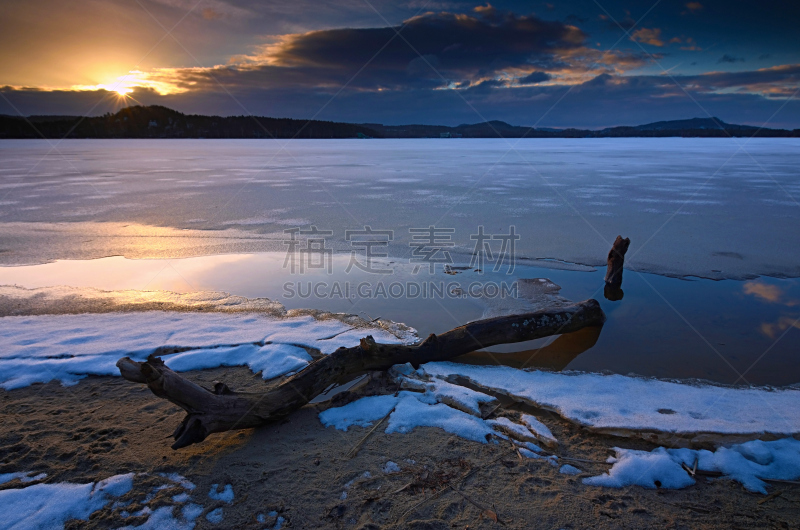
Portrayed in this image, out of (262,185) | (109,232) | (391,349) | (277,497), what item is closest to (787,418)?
(391,349)

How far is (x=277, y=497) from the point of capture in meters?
2.51

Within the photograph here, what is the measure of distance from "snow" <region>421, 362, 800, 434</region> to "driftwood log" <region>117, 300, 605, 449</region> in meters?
0.27

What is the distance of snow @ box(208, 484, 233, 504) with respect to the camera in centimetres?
250

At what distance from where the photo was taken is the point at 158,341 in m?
4.40

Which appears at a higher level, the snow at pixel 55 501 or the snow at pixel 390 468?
the snow at pixel 390 468

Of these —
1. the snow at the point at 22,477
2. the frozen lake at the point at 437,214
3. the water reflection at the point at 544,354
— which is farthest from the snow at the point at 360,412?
the frozen lake at the point at 437,214

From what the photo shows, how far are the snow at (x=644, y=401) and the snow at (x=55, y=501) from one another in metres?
2.35

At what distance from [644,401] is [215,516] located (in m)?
3.06

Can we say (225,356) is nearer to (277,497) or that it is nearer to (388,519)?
(277,497)

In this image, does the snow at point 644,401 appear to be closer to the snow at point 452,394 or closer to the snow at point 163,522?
the snow at point 452,394

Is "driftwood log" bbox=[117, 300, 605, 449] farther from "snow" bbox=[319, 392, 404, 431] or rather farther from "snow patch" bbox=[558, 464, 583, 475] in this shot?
"snow patch" bbox=[558, 464, 583, 475]

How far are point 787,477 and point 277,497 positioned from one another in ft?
9.66

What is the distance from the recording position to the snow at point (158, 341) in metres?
3.93

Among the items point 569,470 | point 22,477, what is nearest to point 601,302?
point 569,470
